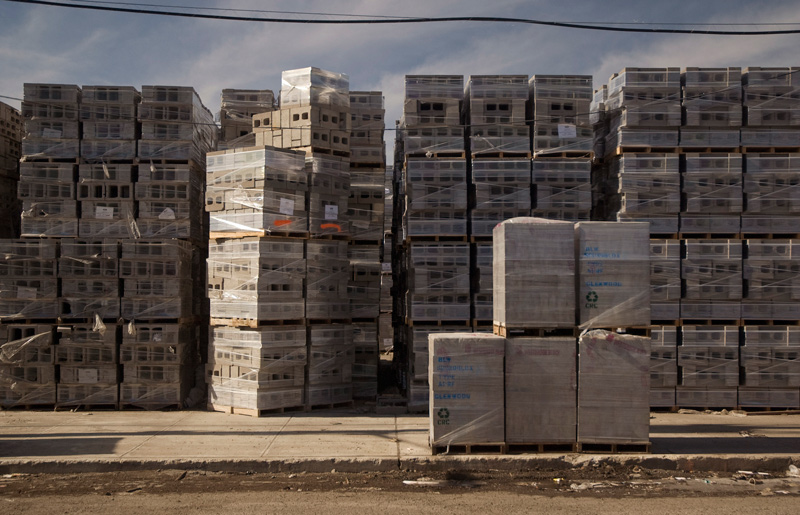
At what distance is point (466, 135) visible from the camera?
12445mm

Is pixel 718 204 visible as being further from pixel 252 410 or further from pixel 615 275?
pixel 252 410

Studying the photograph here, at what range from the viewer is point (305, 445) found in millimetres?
8820

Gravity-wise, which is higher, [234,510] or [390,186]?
[390,186]

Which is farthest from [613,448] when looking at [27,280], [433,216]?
[27,280]

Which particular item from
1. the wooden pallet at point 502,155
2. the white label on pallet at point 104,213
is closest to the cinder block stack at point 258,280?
the white label on pallet at point 104,213

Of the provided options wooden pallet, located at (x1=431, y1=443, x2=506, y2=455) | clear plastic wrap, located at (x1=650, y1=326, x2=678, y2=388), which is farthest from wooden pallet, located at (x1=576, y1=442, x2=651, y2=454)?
clear plastic wrap, located at (x1=650, y1=326, x2=678, y2=388)

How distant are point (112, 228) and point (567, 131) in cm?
902

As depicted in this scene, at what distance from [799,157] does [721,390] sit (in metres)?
4.69

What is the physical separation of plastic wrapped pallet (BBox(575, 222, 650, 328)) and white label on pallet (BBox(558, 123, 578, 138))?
362cm

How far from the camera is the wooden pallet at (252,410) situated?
10.7 m

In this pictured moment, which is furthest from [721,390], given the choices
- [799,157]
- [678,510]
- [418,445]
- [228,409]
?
[228,409]

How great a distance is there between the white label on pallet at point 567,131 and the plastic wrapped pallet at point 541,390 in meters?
4.88

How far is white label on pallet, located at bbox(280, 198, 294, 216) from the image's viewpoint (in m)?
11.0

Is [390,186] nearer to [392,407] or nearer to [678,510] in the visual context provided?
[392,407]
